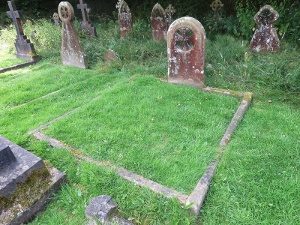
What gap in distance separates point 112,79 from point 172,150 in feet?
10.1

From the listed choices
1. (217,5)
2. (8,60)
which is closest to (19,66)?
(8,60)

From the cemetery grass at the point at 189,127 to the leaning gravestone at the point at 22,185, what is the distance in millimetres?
153

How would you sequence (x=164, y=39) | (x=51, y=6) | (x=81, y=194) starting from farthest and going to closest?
(x=51, y=6)
(x=164, y=39)
(x=81, y=194)

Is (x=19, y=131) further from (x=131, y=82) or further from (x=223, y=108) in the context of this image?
(x=223, y=108)

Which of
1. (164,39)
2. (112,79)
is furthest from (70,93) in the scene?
(164,39)

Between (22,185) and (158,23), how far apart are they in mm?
7011

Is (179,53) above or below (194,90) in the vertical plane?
above

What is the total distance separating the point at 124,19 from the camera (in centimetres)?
937

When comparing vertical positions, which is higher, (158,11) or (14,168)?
(158,11)

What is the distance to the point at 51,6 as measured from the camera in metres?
14.5

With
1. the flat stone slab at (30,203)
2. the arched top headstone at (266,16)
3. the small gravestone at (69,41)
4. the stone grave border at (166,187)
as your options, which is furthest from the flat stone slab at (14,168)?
the arched top headstone at (266,16)

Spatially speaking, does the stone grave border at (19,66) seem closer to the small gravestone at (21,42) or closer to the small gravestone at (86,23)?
the small gravestone at (21,42)

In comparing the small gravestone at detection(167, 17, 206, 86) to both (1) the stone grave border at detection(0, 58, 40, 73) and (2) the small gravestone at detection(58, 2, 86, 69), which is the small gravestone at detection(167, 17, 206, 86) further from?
(1) the stone grave border at detection(0, 58, 40, 73)

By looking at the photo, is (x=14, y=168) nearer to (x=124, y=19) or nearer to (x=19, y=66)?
(x=19, y=66)
